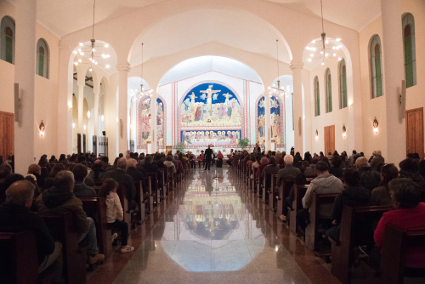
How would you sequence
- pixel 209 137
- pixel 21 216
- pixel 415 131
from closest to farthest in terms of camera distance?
pixel 21 216 → pixel 415 131 → pixel 209 137

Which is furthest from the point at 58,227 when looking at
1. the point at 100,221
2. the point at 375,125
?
the point at 375,125

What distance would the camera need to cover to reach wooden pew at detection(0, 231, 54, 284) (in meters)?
2.08

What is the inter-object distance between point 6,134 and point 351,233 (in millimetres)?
10446

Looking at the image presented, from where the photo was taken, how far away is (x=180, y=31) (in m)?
15.6

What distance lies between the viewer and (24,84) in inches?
276

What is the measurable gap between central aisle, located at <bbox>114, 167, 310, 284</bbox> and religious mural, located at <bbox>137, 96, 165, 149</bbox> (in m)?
18.4

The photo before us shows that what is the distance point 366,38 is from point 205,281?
11.8m

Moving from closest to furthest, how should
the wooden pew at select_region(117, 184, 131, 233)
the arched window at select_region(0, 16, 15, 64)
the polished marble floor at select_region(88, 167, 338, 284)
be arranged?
1. the polished marble floor at select_region(88, 167, 338, 284)
2. the wooden pew at select_region(117, 184, 131, 233)
3. the arched window at select_region(0, 16, 15, 64)

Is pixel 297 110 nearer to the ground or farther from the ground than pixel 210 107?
nearer to the ground

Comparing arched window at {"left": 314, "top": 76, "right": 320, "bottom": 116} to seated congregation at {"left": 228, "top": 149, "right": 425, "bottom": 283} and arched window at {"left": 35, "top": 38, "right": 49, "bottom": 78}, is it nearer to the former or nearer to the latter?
seated congregation at {"left": 228, "top": 149, "right": 425, "bottom": 283}

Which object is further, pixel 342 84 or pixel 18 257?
pixel 342 84

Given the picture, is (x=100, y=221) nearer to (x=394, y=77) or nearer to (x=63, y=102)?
(x=394, y=77)

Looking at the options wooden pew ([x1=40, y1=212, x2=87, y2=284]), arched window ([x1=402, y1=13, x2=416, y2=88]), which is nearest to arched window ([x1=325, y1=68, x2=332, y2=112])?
arched window ([x1=402, y1=13, x2=416, y2=88])

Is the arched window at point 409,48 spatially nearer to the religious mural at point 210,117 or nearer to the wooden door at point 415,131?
the wooden door at point 415,131
